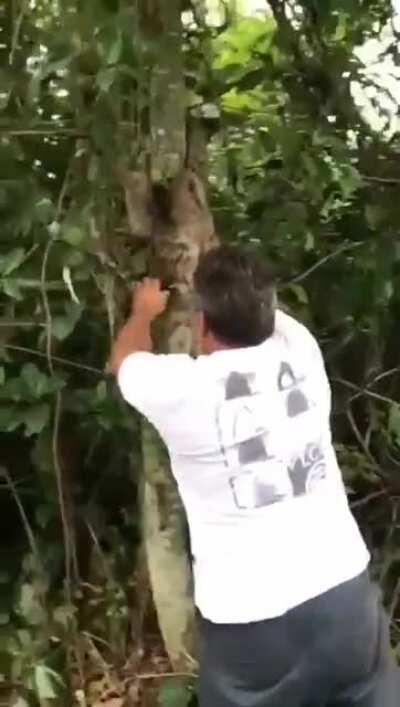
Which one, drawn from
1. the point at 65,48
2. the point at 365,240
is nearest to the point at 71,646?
the point at 365,240

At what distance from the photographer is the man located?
71.6 inches

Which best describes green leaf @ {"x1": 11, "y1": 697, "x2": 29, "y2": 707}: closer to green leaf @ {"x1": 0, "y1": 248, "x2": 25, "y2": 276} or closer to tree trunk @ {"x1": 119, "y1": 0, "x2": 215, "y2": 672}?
tree trunk @ {"x1": 119, "y1": 0, "x2": 215, "y2": 672}

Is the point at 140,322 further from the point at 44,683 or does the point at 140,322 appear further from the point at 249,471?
the point at 44,683

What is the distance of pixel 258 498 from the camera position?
5.98 feet

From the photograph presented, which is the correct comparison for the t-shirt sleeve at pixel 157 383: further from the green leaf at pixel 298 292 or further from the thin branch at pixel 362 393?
the thin branch at pixel 362 393

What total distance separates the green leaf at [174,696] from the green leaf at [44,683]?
0.59 ft

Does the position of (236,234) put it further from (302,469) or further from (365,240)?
(302,469)

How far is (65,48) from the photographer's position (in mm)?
1957

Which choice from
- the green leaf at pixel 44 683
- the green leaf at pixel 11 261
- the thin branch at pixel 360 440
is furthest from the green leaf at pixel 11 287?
the thin branch at pixel 360 440

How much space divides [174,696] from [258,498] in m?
0.55

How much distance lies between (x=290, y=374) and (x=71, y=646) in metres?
0.77

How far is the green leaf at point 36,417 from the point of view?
221cm

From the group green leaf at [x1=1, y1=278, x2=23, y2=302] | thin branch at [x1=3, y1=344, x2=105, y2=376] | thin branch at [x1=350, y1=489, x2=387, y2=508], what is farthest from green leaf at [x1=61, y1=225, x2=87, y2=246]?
thin branch at [x1=350, y1=489, x2=387, y2=508]

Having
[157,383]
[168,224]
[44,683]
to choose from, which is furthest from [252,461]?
[44,683]
